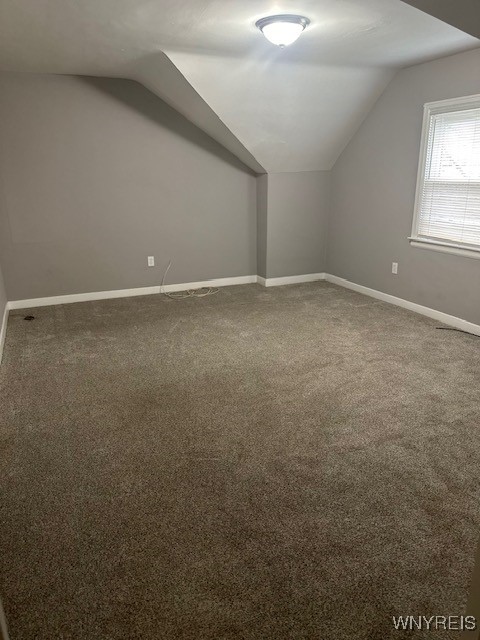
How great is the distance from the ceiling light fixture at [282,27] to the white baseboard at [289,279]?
2.79 m

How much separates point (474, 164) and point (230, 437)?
2950mm

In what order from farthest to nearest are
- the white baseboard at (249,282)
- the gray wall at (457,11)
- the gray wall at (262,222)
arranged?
the gray wall at (262,222) < the white baseboard at (249,282) < the gray wall at (457,11)

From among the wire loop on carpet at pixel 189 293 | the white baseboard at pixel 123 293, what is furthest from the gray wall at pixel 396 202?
the wire loop on carpet at pixel 189 293

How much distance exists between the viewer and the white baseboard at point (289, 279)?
5.38 m

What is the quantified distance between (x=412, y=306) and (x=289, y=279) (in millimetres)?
1551

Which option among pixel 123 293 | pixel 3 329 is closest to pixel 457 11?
pixel 3 329

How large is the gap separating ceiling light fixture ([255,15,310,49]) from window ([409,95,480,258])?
1.59 metres

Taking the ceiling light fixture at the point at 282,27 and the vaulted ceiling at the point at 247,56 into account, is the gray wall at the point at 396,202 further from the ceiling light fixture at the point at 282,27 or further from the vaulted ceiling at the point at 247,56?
the ceiling light fixture at the point at 282,27

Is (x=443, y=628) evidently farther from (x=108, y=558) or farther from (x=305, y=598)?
(x=108, y=558)

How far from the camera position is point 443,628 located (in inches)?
55.2

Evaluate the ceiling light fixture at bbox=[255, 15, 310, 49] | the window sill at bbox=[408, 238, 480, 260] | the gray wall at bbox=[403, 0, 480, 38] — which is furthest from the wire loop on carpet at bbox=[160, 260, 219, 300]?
the gray wall at bbox=[403, 0, 480, 38]

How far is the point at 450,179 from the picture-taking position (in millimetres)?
3855

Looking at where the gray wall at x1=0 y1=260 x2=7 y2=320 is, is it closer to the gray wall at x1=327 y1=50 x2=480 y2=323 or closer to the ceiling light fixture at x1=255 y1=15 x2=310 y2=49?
the ceiling light fixture at x1=255 y1=15 x2=310 y2=49

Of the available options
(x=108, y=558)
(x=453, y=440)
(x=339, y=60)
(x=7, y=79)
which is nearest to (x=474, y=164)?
(x=339, y=60)
